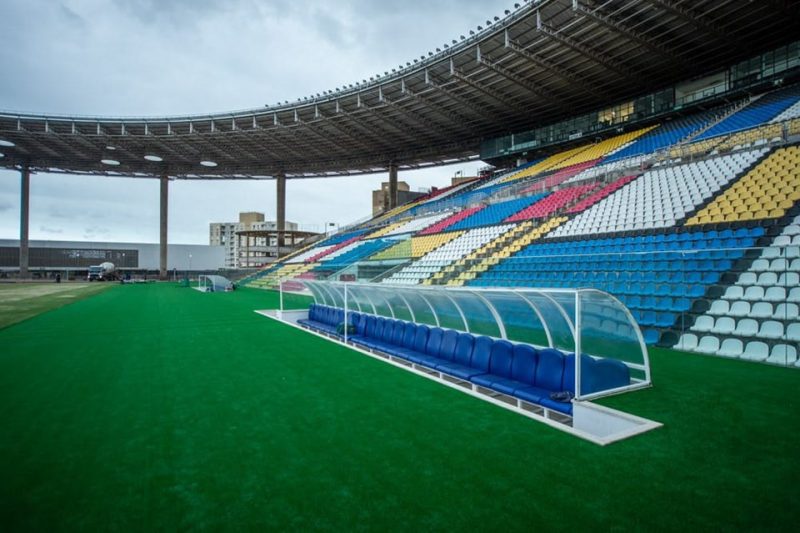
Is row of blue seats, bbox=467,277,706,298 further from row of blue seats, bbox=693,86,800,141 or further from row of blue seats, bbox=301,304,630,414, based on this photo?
row of blue seats, bbox=693,86,800,141

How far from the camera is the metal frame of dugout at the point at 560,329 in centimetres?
481

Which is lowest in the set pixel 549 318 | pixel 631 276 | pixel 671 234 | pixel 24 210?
pixel 549 318

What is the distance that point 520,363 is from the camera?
6176mm

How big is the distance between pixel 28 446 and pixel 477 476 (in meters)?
4.41

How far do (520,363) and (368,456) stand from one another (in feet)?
10.2

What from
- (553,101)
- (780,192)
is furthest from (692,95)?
(780,192)

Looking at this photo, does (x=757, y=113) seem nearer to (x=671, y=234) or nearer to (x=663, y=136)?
(x=663, y=136)

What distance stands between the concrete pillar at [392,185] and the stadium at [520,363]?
19993 millimetres

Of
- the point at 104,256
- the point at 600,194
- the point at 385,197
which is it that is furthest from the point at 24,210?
the point at 600,194

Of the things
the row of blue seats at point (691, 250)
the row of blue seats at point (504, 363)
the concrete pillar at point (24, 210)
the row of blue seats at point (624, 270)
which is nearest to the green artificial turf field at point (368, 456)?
the row of blue seats at point (504, 363)

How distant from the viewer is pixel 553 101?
3002 centimetres

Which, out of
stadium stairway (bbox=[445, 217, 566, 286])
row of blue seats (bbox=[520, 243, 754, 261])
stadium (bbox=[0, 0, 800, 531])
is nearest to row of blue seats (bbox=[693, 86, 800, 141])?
stadium (bbox=[0, 0, 800, 531])

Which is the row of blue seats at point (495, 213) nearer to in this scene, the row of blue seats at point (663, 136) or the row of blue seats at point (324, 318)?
the row of blue seats at point (663, 136)

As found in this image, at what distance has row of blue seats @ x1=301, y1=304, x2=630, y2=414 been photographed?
5539 mm
